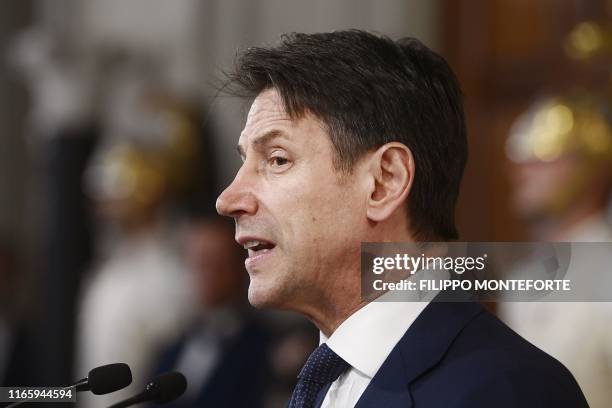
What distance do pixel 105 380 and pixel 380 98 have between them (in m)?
0.75

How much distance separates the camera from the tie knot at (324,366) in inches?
90.0

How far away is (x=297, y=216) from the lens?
227 centimetres

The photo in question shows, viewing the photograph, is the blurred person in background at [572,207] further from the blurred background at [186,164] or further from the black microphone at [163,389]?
the black microphone at [163,389]

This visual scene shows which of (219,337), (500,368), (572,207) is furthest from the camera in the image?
(219,337)

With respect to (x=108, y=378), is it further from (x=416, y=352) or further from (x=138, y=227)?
(x=138, y=227)

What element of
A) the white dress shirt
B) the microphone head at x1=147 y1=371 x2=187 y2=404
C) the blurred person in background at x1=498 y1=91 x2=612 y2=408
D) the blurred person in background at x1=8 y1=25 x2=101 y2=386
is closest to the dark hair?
the white dress shirt

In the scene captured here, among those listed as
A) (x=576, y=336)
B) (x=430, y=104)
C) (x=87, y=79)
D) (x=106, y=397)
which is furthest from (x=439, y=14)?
(x=430, y=104)

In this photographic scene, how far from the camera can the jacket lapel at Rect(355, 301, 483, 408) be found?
2.09 metres

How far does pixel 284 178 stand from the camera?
7.50ft

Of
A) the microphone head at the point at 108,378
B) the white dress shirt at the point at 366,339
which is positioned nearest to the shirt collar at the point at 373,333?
the white dress shirt at the point at 366,339

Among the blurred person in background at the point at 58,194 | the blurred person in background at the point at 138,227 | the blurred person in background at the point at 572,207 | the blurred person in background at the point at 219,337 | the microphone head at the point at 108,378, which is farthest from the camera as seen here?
the blurred person in background at the point at 58,194

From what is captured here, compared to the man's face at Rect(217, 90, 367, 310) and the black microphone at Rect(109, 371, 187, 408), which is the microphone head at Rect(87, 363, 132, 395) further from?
the man's face at Rect(217, 90, 367, 310)

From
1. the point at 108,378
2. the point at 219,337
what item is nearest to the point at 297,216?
the point at 108,378

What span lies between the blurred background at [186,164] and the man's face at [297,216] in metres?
1.60
